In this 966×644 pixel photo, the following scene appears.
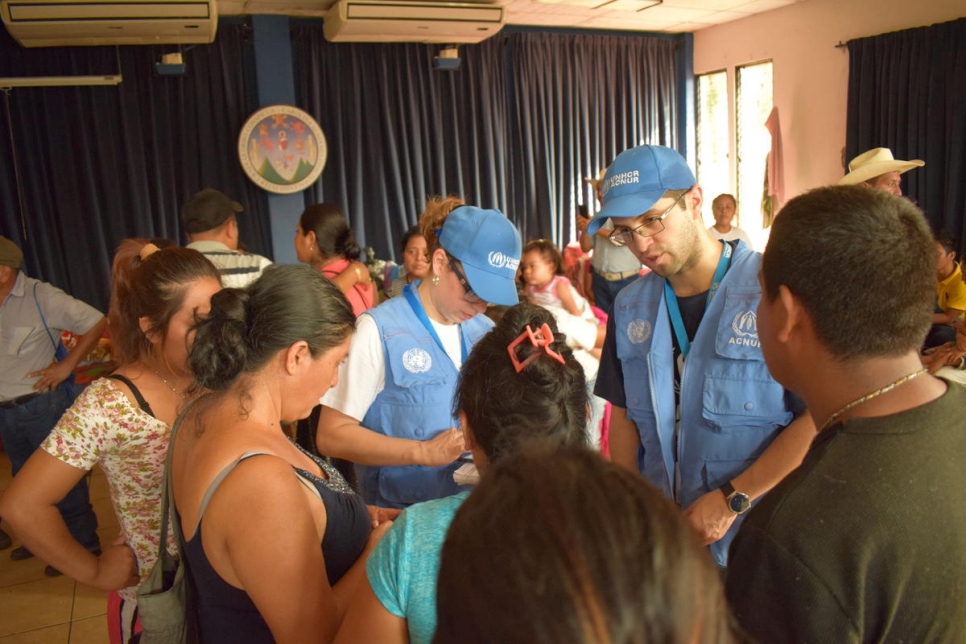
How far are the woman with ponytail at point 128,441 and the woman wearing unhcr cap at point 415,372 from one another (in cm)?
37

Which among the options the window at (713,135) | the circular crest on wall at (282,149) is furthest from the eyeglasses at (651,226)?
the window at (713,135)

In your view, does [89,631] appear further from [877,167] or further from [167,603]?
[877,167]

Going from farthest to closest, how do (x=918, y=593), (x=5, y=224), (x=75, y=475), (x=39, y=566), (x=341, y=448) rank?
(x=5, y=224) < (x=39, y=566) < (x=341, y=448) < (x=75, y=475) < (x=918, y=593)

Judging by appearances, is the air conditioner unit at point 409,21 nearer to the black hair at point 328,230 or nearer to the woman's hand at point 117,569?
the black hair at point 328,230

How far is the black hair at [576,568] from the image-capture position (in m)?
0.47

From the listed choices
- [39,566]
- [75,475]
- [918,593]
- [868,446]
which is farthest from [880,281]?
→ [39,566]

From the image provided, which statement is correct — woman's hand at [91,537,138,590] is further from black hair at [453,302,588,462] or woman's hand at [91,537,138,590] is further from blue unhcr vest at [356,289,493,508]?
black hair at [453,302,588,462]

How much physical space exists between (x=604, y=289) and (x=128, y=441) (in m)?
4.27

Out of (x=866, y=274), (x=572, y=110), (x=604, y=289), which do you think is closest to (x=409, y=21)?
(x=572, y=110)

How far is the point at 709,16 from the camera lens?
22.7 ft

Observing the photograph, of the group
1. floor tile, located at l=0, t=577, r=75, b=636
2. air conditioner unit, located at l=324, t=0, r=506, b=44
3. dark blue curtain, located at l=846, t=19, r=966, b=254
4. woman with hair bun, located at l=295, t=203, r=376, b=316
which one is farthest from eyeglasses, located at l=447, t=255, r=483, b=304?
dark blue curtain, located at l=846, t=19, r=966, b=254

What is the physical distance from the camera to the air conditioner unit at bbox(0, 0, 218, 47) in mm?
4543

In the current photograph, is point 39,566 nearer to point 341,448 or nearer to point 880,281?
point 341,448

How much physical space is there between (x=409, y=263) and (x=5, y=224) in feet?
11.4
